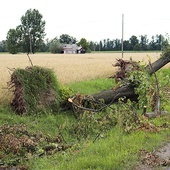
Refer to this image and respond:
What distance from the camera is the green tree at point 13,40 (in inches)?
3402

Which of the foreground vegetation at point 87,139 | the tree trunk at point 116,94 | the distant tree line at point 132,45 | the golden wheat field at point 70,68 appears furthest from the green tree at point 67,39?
the foreground vegetation at point 87,139

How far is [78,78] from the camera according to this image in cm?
1692

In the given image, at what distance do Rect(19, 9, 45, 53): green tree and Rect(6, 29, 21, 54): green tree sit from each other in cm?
161

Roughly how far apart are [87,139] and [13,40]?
3258 inches

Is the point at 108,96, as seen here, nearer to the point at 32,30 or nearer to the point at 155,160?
the point at 155,160

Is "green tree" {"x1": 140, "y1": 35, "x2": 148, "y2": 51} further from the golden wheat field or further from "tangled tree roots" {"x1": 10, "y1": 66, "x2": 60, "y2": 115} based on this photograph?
"tangled tree roots" {"x1": 10, "y1": 66, "x2": 60, "y2": 115}

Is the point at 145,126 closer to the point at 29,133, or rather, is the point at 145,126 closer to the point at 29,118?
the point at 29,133

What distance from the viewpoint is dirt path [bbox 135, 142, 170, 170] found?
17.2 feet

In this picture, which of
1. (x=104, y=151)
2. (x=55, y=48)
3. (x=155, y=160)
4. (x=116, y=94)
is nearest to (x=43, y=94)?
(x=116, y=94)

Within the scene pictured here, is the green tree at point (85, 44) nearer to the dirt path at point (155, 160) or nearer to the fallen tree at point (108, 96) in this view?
the fallen tree at point (108, 96)

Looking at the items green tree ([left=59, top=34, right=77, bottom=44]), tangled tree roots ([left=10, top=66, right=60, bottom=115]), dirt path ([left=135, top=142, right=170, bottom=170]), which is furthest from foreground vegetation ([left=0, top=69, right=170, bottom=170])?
green tree ([left=59, top=34, right=77, bottom=44])

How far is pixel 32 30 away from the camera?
9100cm

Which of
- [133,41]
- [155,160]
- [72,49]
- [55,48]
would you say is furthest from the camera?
[133,41]

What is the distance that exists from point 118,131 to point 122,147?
57.5 inches
